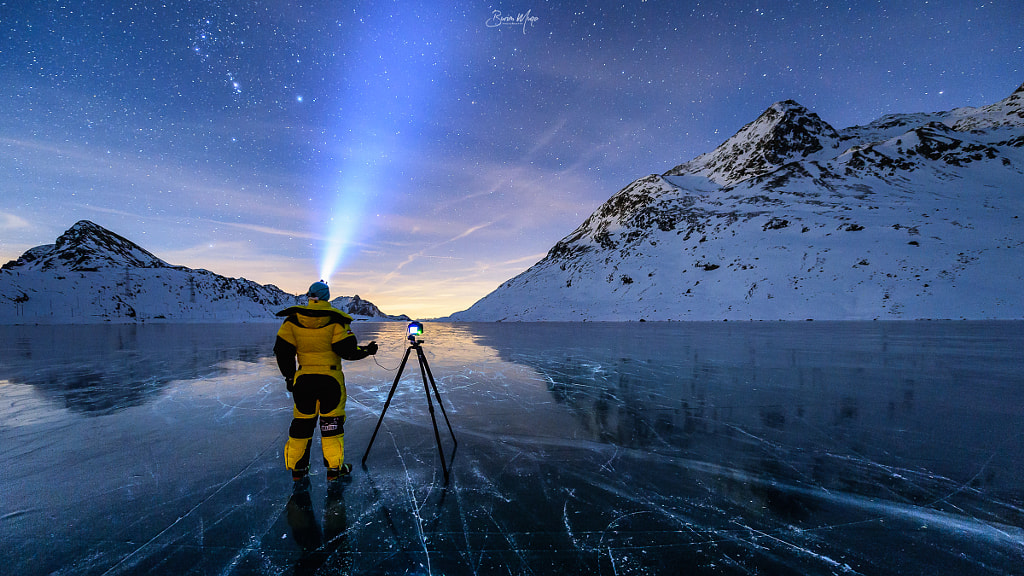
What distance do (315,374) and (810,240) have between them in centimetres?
8305

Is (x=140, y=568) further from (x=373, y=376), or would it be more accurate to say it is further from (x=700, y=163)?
(x=700, y=163)

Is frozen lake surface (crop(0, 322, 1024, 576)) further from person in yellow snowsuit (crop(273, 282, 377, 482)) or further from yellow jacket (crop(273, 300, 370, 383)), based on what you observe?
yellow jacket (crop(273, 300, 370, 383))

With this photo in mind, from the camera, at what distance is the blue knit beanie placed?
4.55 m

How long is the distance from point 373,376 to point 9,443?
687 cm

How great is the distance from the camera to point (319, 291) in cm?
468

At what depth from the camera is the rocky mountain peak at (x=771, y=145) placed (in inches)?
4651

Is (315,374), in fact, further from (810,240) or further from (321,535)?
(810,240)

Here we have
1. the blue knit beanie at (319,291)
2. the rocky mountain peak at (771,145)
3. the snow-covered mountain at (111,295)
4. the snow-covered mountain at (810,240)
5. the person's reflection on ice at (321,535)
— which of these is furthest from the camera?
the rocky mountain peak at (771,145)

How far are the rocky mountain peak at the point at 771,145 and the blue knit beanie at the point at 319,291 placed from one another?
428 feet

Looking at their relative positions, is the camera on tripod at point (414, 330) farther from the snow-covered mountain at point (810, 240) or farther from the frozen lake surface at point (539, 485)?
the snow-covered mountain at point (810, 240)

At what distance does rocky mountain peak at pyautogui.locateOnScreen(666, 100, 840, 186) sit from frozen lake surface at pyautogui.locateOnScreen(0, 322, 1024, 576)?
12612cm

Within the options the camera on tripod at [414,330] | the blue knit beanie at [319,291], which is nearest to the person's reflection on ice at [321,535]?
the camera on tripod at [414,330]

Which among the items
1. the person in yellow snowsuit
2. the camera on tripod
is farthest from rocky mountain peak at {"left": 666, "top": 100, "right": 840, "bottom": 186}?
the person in yellow snowsuit

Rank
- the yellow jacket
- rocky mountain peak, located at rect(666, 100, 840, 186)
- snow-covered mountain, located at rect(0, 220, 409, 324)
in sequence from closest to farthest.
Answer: the yellow jacket
snow-covered mountain, located at rect(0, 220, 409, 324)
rocky mountain peak, located at rect(666, 100, 840, 186)
